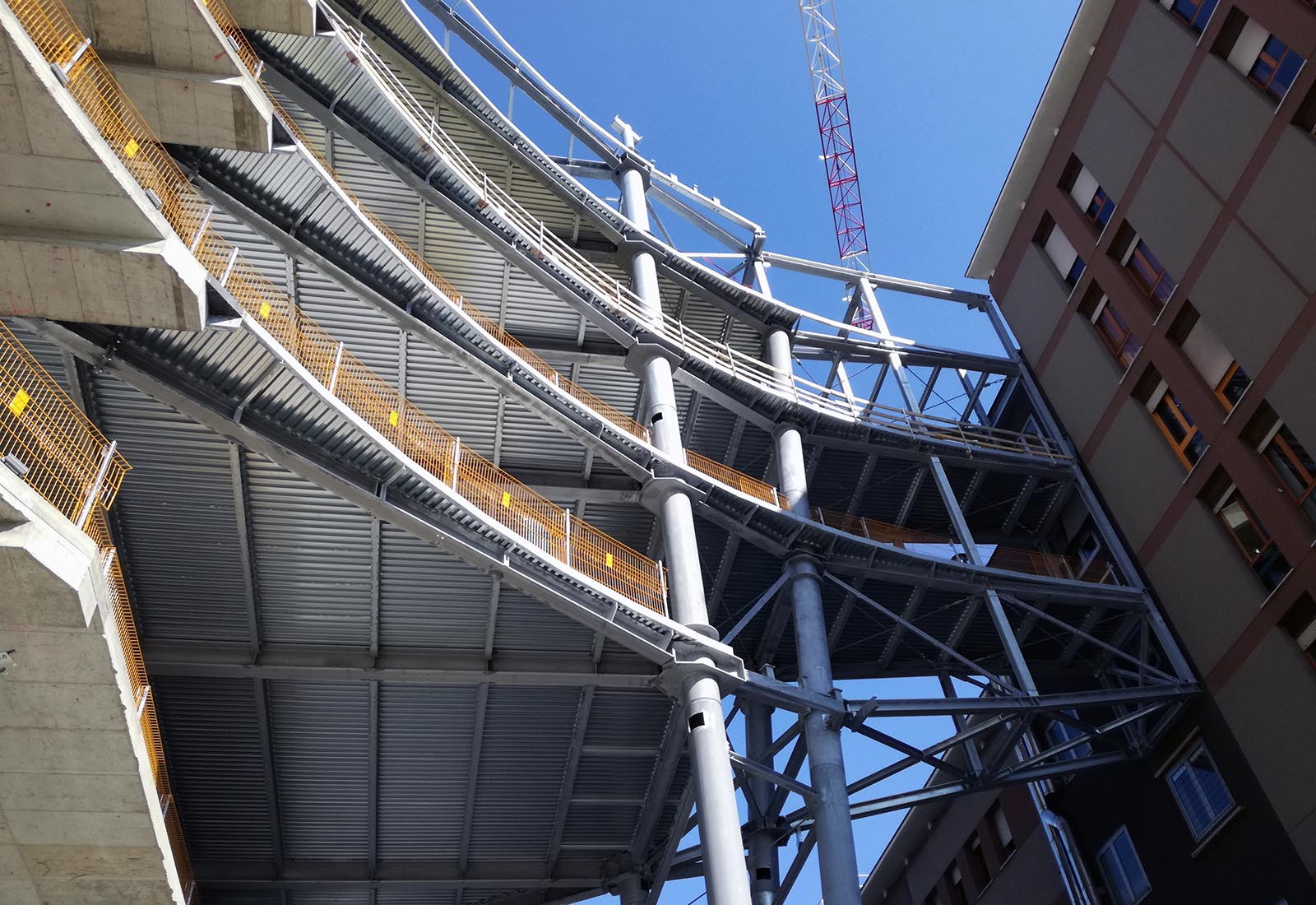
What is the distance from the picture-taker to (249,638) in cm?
2350

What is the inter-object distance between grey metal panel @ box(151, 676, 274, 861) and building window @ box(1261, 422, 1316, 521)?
2231 cm

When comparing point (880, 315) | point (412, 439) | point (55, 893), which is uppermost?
point (880, 315)

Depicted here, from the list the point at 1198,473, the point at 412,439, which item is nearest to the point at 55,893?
the point at 412,439

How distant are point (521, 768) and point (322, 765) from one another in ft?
14.9

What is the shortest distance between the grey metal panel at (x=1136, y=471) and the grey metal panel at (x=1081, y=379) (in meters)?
0.87

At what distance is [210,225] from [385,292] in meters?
3.78

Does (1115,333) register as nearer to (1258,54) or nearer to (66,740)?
(1258,54)

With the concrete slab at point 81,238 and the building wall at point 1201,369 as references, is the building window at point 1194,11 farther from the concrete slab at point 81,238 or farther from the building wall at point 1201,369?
the concrete slab at point 81,238

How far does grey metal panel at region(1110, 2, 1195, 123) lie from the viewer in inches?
1099

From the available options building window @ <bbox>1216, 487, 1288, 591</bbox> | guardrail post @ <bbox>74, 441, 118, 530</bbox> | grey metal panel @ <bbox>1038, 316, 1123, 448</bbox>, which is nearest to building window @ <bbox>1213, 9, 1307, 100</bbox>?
grey metal panel @ <bbox>1038, 316, 1123, 448</bbox>

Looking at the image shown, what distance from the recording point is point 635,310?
28.1m

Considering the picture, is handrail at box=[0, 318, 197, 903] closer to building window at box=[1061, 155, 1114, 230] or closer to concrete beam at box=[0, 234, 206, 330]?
concrete beam at box=[0, 234, 206, 330]

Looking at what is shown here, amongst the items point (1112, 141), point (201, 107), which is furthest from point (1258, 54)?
point (201, 107)

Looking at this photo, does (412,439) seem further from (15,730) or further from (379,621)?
(15,730)
